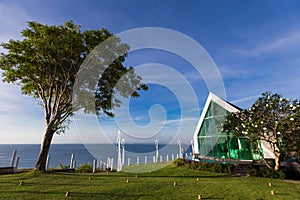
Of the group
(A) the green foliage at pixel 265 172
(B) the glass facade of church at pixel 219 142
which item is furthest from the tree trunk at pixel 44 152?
(A) the green foliage at pixel 265 172

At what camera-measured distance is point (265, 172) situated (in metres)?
10.5

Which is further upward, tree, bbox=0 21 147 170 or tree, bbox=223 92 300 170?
tree, bbox=0 21 147 170

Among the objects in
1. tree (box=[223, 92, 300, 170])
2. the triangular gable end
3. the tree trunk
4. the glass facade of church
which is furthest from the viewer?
the triangular gable end

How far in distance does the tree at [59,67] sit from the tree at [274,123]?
8.17 metres

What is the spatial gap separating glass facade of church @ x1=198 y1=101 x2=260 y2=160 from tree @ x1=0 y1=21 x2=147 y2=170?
9367 millimetres

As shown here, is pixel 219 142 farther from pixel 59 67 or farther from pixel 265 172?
pixel 59 67

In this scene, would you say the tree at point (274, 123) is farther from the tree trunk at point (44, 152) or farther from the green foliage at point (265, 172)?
the tree trunk at point (44, 152)

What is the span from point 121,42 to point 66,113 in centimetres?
708

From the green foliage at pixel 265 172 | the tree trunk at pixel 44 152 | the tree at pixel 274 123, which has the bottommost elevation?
the green foliage at pixel 265 172

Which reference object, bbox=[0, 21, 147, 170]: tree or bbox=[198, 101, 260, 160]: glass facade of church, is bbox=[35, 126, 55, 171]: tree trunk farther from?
bbox=[198, 101, 260, 160]: glass facade of church

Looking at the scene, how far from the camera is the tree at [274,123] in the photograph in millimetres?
9859

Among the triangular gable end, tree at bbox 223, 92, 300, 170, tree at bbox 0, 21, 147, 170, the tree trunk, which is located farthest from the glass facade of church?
the tree trunk

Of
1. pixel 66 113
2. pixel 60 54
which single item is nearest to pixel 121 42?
pixel 60 54

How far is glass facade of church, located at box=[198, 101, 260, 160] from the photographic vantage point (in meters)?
15.4
